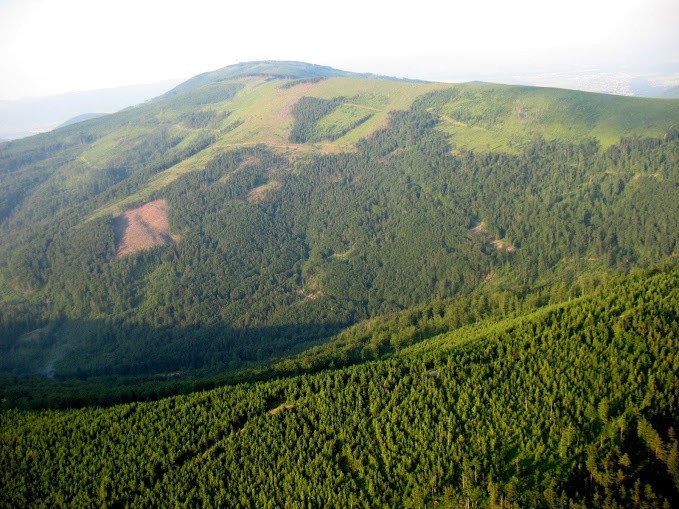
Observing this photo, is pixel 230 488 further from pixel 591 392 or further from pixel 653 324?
pixel 653 324

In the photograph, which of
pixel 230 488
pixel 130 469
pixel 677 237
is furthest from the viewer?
pixel 677 237

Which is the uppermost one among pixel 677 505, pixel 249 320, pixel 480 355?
pixel 480 355

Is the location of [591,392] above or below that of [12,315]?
above

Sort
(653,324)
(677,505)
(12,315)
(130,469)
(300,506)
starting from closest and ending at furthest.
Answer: (677,505) < (300,506) < (130,469) < (653,324) < (12,315)

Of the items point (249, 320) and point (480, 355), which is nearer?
point (480, 355)

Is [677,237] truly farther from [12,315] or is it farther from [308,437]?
[12,315]

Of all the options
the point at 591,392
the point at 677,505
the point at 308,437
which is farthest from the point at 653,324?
the point at 308,437
